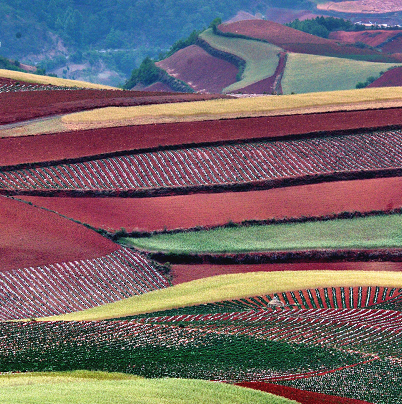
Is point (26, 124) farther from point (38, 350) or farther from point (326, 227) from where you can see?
point (38, 350)

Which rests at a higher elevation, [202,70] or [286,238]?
[286,238]

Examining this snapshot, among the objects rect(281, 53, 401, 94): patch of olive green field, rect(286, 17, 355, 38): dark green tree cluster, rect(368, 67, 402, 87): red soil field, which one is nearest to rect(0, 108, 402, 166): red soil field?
rect(368, 67, 402, 87): red soil field

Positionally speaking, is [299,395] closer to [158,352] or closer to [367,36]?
[158,352]

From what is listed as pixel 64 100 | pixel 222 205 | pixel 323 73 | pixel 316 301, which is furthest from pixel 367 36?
pixel 316 301

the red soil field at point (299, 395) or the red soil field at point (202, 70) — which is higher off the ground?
the red soil field at point (299, 395)

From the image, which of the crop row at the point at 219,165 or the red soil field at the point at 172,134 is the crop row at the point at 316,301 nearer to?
the crop row at the point at 219,165

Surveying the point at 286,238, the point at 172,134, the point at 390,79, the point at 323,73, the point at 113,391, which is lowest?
the point at 323,73

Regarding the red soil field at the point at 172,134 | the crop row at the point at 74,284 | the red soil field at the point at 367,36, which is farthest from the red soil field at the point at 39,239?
the red soil field at the point at 367,36
